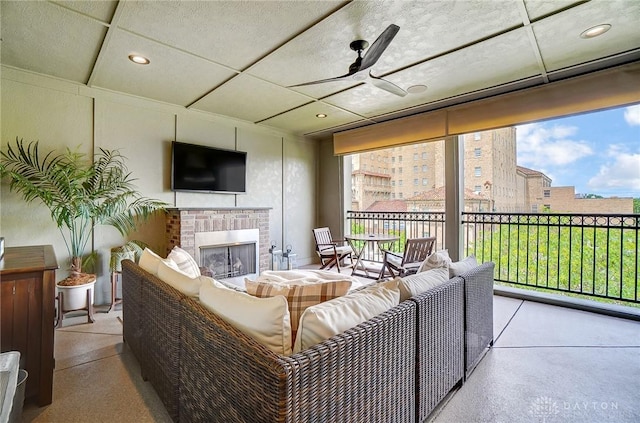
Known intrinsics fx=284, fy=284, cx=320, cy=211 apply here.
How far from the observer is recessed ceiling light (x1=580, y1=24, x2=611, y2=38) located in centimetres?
228

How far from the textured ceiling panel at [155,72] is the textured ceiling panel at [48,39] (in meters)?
0.15

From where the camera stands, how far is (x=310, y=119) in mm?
4699

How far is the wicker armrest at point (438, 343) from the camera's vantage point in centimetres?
143

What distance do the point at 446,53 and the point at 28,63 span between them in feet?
13.3

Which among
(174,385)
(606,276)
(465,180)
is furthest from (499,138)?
(174,385)

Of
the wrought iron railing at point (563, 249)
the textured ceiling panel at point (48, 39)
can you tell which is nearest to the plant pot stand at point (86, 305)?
the textured ceiling panel at point (48, 39)

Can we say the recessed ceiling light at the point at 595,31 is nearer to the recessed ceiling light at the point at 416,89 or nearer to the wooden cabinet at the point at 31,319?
the recessed ceiling light at the point at 416,89

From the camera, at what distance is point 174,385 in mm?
1491

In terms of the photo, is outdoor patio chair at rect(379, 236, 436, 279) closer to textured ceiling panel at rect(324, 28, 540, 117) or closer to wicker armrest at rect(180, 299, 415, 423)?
textured ceiling panel at rect(324, 28, 540, 117)

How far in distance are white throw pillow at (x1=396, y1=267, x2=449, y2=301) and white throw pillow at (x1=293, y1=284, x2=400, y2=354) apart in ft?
0.27

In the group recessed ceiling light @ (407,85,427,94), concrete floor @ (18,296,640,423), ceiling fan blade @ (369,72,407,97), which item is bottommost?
concrete floor @ (18,296,640,423)

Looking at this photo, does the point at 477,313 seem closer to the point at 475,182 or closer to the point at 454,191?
the point at 454,191

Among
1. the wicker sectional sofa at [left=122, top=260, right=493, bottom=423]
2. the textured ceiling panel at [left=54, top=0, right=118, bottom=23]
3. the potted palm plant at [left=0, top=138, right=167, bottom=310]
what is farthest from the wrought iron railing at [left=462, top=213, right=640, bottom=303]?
the potted palm plant at [left=0, top=138, right=167, bottom=310]

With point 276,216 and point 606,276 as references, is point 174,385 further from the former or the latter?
point 606,276
